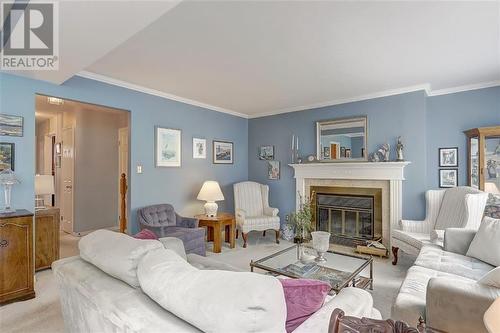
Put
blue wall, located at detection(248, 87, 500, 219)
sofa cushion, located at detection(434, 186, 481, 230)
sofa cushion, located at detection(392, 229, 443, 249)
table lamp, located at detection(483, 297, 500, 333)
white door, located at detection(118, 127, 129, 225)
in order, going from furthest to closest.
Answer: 1. white door, located at detection(118, 127, 129, 225)
2. blue wall, located at detection(248, 87, 500, 219)
3. sofa cushion, located at detection(434, 186, 481, 230)
4. sofa cushion, located at detection(392, 229, 443, 249)
5. table lamp, located at detection(483, 297, 500, 333)

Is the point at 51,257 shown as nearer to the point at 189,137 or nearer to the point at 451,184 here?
the point at 189,137

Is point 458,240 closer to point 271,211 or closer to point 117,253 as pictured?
point 271,211

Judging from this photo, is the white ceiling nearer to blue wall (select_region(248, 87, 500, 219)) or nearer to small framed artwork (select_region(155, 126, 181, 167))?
blue wall (select_region(248, 87, 500, 219))

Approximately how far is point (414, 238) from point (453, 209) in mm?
638

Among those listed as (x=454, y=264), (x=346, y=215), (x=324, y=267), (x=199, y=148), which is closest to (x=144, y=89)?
(x=199, y=148)

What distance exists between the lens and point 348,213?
178 inches

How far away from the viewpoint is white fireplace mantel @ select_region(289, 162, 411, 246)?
392 cm

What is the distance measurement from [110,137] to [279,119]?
3.46 metres

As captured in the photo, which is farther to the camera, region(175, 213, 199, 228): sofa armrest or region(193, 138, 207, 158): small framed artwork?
region(193, 138, 207, 158): small framed artwork

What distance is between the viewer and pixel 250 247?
14.1ft

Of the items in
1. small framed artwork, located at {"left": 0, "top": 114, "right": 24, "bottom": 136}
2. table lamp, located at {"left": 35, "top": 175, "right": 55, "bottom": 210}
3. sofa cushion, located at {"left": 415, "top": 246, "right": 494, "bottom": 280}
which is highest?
small framed artwork, located at {"left": 0, "top": 114, "right": 24, "bottom": 136}

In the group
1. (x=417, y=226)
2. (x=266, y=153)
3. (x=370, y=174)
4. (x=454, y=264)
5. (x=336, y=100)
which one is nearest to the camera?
(x=454, y=264)

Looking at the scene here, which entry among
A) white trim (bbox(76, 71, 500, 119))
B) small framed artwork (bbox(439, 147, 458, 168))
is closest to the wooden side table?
white trim (bbox(76, 71, 500, 119))

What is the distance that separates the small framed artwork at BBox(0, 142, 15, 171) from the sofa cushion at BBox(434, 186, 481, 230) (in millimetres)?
4925
